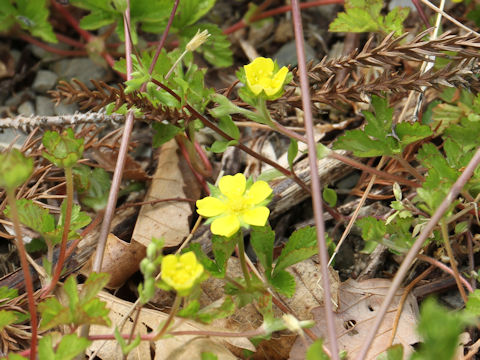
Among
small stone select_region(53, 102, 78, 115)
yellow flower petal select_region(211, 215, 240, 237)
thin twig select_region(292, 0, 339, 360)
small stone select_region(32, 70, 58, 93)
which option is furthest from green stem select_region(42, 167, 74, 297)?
small stone select_region(32, 70, 58, 93)

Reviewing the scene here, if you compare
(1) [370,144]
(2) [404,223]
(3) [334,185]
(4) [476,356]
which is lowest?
(4) [476,356]

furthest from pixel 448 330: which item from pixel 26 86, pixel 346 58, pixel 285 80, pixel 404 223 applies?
pixel 26 86

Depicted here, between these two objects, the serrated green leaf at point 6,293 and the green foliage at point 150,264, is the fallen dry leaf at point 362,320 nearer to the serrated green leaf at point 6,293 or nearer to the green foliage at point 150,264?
the green foliage at point 150,264

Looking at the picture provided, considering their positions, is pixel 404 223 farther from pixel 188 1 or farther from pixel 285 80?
pixel 188 1

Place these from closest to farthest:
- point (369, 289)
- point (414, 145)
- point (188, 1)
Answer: point (369, 289) < point (414, 145) < point (188, 1)

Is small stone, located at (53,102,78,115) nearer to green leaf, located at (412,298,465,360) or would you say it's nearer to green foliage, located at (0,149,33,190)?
green foliage, located at (0,149,33,190)

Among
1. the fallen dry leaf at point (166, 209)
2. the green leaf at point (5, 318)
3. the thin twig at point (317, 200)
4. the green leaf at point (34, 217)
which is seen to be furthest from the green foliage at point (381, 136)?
the green leaf at point (5, 318)

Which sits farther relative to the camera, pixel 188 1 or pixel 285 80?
pixel 188 1
